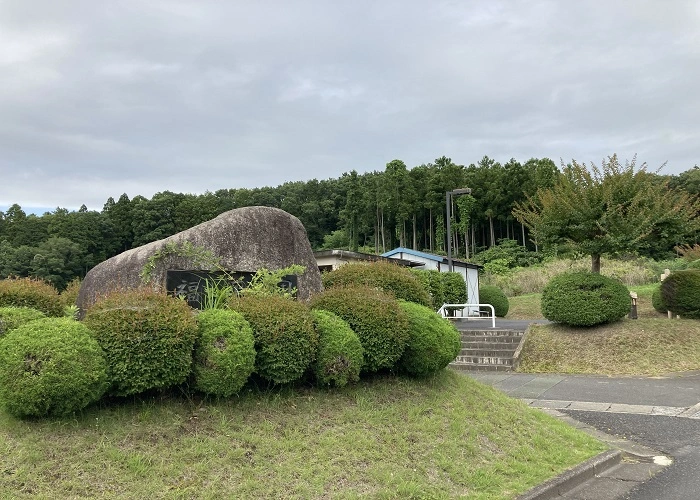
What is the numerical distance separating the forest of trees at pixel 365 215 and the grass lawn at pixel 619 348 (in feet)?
106

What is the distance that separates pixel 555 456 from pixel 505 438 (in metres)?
0.54

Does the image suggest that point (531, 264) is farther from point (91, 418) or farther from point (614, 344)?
point (91, 418)

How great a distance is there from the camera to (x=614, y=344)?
492 inches

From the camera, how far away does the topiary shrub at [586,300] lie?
13.1 m

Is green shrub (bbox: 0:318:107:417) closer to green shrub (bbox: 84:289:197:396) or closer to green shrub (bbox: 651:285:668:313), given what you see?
green shrub (bbox: 84:289:197:396)

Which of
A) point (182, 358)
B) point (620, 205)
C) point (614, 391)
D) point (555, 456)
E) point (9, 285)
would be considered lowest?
point (614, 391)

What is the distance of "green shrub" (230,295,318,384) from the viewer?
4.76 meters

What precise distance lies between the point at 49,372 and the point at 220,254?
4.03 metres

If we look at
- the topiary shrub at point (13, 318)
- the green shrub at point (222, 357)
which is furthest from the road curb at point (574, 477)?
the topiary shrub at point (13, 318)

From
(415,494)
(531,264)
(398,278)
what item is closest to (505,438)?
(415,494)

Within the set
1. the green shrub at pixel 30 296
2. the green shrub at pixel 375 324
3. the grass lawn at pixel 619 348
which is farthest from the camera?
the grass lawn at pixel 619 348

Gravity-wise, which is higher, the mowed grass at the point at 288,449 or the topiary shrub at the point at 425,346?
the topiary shrub at the point at 425,346

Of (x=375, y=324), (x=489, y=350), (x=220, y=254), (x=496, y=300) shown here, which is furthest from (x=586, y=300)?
(x=496, y=300)

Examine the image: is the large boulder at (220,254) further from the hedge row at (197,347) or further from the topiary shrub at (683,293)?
the topiary shrub at (683,293)
